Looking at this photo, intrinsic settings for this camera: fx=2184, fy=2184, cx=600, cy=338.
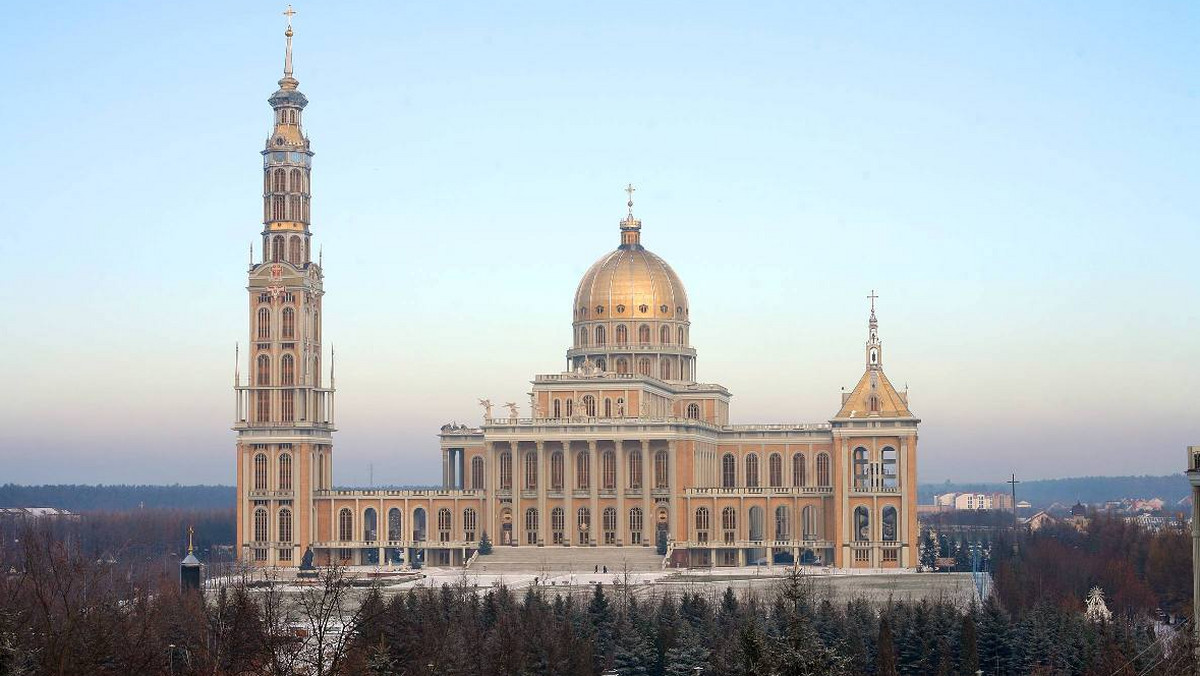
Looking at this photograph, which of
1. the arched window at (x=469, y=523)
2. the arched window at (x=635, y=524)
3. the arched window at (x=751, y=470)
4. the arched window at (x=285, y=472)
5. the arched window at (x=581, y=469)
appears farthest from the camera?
the arched window at (x=751, y=470)

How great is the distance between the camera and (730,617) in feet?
309

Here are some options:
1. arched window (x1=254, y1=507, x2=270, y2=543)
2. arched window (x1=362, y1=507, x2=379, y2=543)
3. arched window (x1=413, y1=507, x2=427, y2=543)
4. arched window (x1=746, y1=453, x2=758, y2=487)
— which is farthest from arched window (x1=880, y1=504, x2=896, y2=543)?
arched window (x1=254, y1=507, x2=270, y2=543)

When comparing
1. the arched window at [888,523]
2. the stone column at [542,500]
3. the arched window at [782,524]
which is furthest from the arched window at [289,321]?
the arched window at [888,523]

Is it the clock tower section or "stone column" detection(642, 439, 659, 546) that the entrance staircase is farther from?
the clock tower section

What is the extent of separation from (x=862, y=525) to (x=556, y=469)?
2139 cm

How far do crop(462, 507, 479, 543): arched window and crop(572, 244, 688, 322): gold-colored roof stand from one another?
58.1ft

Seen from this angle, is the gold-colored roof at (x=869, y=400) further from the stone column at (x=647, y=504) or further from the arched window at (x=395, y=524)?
the arched window at (x=395, y=524)

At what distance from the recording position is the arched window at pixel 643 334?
160 meters

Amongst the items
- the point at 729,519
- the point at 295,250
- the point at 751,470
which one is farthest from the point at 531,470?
the point at 295,250

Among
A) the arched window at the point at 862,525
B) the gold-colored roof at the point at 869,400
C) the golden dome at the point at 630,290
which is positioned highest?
the golden dome at the point at 630,290

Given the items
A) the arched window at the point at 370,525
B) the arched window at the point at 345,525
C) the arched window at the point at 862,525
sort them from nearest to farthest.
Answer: the arched window at the point at 862,525 → the arched window at the point at 345,525 → the arched window at the point at 370,525

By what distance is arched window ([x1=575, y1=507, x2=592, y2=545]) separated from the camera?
149 m

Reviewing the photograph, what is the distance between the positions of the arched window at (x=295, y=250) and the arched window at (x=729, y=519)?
111 feet

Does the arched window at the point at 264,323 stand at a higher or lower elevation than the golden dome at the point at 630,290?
lower
